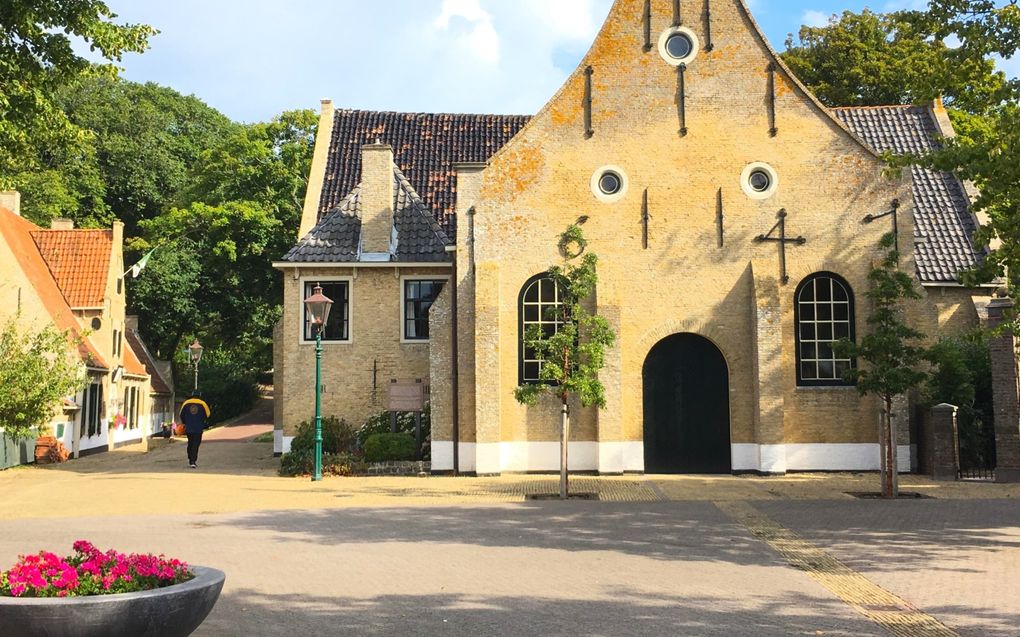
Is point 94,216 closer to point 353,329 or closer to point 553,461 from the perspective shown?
point 353,329

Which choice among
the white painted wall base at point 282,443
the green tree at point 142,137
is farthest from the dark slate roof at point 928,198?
the green tree at point 142,137

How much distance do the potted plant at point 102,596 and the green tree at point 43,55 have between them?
10.9 meters

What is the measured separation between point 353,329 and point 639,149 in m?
8.61

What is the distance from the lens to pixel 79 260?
35.4m

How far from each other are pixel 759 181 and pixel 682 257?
259cm

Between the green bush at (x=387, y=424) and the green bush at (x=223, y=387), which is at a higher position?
the green bush at (x=223, y=387)

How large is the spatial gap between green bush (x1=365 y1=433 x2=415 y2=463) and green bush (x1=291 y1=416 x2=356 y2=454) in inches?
29.5

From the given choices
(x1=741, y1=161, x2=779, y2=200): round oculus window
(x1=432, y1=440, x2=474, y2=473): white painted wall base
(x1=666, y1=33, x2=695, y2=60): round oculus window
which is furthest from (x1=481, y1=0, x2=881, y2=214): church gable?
(x1=432, y1=440, x2=474, y2=473): white painted wall base

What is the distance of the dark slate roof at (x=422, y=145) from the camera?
96.8 ft

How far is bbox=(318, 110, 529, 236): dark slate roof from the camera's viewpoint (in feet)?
96.8

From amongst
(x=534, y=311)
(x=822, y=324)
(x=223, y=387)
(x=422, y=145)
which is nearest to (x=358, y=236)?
(x=534, y=311)

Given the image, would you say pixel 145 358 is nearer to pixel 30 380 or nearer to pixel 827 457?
pixel 30 380

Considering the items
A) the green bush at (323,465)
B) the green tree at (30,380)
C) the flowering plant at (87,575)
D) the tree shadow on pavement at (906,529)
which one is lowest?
the tree shadow on pavement at (906,529)

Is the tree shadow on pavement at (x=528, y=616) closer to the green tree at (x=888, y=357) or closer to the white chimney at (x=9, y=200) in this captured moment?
the green tree at (x=888, y=357)
